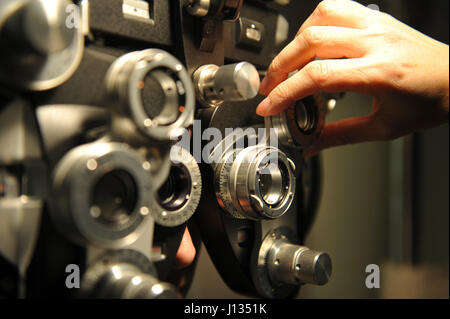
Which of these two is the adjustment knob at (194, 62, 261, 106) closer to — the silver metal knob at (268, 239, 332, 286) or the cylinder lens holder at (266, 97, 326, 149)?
the cylinder lens holder at (266, 97, 326, 149)

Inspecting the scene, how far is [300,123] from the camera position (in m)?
0.55

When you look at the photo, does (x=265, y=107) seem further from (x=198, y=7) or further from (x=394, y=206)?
(x=394, y=206)

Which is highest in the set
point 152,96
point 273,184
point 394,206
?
point 152,96

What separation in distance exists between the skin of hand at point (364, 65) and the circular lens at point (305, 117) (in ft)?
0.14

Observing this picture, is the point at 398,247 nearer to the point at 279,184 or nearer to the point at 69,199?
the point at 279,184

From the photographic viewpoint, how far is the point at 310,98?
57cm

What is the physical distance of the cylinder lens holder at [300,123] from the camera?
53 cm

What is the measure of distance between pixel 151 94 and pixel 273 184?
0.19m

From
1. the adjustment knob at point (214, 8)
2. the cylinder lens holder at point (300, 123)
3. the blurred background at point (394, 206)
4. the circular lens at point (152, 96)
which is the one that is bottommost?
the blurred background at point (394, 206)

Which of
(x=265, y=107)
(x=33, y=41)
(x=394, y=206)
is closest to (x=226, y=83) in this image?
(x=265, y=107)

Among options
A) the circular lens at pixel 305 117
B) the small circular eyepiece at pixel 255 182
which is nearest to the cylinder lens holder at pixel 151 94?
the small circular eyepiece at pixel 255 182

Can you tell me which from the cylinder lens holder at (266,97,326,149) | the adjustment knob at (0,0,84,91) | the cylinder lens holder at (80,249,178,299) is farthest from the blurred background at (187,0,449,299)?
the adjustment knob at (0,0,84,91)

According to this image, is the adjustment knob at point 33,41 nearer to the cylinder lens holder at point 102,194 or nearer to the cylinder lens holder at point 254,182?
the cylinder lens holder at point 102,194

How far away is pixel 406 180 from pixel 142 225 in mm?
720
